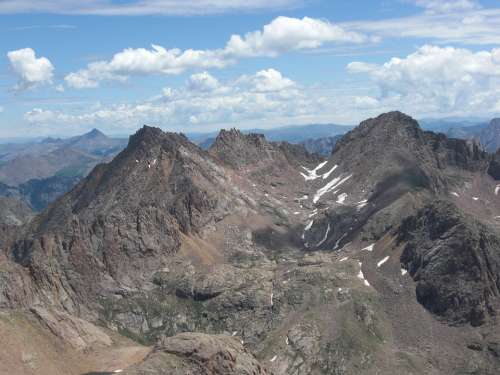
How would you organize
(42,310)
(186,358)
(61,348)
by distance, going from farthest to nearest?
(42,310), (61,348), (186,358)

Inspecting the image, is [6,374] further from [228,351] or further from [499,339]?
[499,339]

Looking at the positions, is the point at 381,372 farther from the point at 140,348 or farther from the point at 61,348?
the point at 61,348

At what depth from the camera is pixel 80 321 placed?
543 feet

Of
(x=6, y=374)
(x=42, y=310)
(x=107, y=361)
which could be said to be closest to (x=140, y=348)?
(x=107, y=361)

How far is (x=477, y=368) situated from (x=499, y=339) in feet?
46.1

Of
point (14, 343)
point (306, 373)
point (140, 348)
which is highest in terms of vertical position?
point (14, 343)

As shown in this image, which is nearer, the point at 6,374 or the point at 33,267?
the point at 6,374

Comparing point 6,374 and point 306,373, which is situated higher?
point 6,374

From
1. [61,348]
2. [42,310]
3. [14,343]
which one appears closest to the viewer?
[14,343]

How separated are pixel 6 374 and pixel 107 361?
24.8m

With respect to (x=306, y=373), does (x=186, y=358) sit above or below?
above

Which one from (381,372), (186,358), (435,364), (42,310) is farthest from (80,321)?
(435,364)

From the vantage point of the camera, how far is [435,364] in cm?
19562

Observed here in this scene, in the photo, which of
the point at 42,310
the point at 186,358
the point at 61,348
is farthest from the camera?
the point at 42,310
